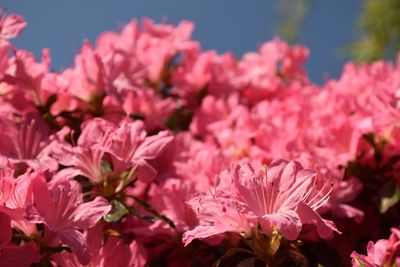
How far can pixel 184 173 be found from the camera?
69.6 inches

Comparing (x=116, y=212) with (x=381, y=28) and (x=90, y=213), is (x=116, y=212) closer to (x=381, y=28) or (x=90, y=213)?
(x=90, y=213)

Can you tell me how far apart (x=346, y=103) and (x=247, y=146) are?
1.21 feet

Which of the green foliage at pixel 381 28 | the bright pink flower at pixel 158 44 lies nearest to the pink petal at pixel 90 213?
the bright pink flower at pixel 158 44

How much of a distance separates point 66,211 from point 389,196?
86 centimetres

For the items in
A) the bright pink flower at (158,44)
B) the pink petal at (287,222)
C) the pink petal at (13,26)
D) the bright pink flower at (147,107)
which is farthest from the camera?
the bright pink flower at (158,44)

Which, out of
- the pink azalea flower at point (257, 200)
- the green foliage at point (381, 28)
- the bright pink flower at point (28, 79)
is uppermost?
the green foliage at point (381, 28)

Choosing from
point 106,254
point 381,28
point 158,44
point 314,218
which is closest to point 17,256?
point 106,254

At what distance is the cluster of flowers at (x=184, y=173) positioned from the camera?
122cm

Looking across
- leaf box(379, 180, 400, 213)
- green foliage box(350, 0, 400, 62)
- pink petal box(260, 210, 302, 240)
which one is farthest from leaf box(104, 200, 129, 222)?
green foliage box(350, 0, 400, 62)

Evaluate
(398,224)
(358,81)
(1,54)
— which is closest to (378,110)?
(398,224)

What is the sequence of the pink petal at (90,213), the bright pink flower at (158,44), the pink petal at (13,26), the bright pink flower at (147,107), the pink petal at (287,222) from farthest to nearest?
1. the bright pink flower at (158,44)
2. the bright pink flower at (147,107)
3. the pink petal at (13,26)
4. the pink petal at (90,213)
5. the pink petal at (287,222)

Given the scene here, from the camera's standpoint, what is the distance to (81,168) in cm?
146

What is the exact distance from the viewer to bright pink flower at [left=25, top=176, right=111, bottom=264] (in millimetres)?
1182

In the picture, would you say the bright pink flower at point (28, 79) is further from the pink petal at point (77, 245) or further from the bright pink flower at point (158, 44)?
the bright pink flower at point (158, 44)
